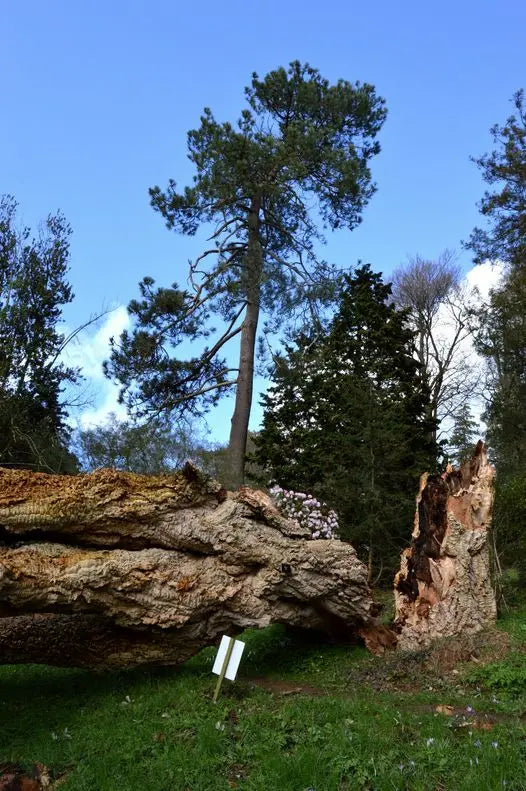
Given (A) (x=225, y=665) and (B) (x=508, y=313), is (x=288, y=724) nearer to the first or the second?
(A) (x=225, y=665)

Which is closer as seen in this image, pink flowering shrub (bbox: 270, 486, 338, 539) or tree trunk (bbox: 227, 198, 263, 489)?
pink flowering shrub (bbox: 270, 486, 338, 539)

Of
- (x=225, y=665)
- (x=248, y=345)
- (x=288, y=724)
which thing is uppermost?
(x=248, y=345)

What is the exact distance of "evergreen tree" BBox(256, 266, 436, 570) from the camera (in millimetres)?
13109

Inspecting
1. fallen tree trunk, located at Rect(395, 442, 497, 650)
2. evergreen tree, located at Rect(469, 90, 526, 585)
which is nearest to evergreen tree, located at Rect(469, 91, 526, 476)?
evergreen tree, located at Rect(469, 90, 526, 585)

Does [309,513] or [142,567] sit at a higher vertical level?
[309,513]

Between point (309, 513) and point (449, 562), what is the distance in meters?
6.30

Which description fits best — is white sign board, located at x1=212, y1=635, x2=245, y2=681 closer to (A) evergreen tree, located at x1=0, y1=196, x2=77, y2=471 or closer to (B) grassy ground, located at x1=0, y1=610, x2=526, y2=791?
(B) grassy ground, located at x1=0, y1=610, x2=526, y2=791

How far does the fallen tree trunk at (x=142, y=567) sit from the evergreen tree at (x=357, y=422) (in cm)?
602

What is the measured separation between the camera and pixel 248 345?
19344mm

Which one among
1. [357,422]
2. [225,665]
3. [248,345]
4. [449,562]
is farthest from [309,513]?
[225,665]

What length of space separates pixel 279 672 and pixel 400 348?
44.0ft

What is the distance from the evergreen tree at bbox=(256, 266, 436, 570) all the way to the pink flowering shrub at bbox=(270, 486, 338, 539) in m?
0.32

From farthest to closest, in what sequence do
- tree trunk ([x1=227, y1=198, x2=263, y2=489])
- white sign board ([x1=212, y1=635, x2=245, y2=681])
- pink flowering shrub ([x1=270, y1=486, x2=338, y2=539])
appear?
tree trunk ([x1=227, y1=198, x2=263, y2=489]) < pink flowering shrub ([x1=270, y1=486, x2=338, y2=539]) < white sign board ([x1=212, y1=635, x2=245, y2=681])

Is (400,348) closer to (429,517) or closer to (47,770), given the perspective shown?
(429,517)
